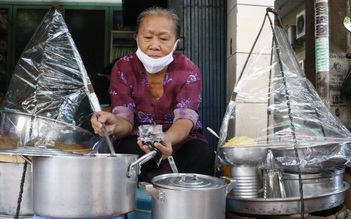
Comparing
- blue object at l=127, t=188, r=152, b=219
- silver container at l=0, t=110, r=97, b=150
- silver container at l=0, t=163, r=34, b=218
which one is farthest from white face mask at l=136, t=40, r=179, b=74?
silver container at l=0, t=163, r=34, b=218

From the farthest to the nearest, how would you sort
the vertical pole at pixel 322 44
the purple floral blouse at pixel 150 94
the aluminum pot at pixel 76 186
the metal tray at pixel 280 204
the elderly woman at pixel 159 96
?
the vertical pole at pixel 322 44 < the purple floral blouse at pixel 150 94 < the elderly woman at pixel 159 96 < the metal tray at pixel 280 204 < the aluminum pot at pixel 76 186

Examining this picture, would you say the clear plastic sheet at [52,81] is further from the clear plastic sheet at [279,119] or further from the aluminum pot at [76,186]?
the clear plastic sheet at [279,119]

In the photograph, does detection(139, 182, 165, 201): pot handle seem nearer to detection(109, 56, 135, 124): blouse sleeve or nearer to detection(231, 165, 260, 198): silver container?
detection(231, 165, 260, 198): silver container

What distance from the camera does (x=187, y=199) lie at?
115cm

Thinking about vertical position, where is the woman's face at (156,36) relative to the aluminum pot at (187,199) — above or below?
above

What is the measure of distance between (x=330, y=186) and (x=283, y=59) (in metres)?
0.85

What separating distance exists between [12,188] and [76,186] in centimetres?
41

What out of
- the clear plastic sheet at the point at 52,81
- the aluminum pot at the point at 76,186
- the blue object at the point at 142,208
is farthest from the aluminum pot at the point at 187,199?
the clear plastic sheet at the point at 52,81

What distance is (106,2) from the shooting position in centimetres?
492

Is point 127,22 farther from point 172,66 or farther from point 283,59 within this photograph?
point 283,59

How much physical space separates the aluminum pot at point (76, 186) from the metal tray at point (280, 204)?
2.06ft

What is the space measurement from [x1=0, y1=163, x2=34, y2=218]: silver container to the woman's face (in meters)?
0.95

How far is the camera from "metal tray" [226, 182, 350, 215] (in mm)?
1457

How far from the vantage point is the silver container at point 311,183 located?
1552 mm
